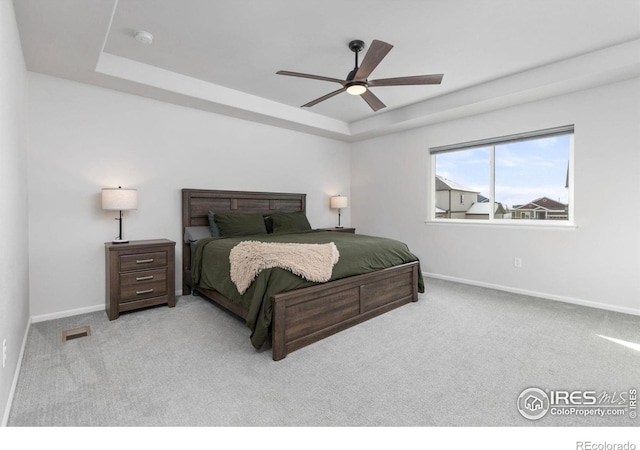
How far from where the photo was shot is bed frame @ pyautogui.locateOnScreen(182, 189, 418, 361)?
235 centimetres

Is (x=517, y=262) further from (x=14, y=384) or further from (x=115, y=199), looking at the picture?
(x=14, y=384)

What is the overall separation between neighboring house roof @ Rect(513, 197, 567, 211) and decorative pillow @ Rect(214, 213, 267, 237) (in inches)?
140

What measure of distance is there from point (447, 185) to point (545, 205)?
1.36 m

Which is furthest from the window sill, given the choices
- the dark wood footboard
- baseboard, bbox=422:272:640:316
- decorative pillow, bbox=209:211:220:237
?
decorative pillow, bbox=209:211:220:237

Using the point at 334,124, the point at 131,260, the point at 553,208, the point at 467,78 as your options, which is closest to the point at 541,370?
the point at 553,208

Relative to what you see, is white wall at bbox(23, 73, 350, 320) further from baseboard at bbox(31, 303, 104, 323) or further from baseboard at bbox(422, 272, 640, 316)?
baseboard at bbox(422, 272, 640, 316)

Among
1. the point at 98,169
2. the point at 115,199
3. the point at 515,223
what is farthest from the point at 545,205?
the point at 98,169

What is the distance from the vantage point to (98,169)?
3.36 meters

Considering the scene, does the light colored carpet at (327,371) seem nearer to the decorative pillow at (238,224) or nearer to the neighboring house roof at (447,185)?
the decorative pillow at (238,224)

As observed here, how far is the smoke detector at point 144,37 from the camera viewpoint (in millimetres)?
2705

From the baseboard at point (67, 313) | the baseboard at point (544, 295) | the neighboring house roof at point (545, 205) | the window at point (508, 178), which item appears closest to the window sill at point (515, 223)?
the window at point (508, 178)

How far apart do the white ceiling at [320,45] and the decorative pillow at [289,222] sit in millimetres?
1560

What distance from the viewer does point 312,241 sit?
344 centimetres
